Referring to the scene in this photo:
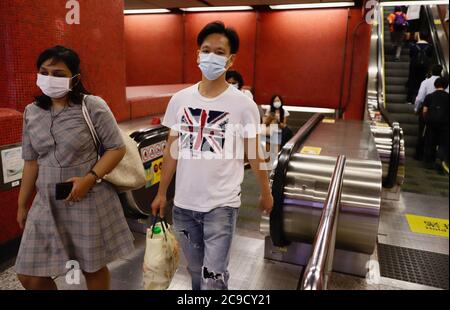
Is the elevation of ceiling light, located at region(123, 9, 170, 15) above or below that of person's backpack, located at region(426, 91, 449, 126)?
above

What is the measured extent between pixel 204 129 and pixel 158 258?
669mm

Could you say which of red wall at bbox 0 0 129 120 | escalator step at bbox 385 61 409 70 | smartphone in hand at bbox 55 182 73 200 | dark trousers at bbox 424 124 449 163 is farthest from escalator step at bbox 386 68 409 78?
smartphone in hand at bbox 55 182 73 200

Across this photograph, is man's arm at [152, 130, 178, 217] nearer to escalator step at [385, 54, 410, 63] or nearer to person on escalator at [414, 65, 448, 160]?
person on escalator at [414, 65, 448, 160]

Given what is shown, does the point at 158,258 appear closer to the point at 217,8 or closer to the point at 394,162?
the point at 394,162

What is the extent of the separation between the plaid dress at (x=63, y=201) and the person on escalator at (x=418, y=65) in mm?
8153

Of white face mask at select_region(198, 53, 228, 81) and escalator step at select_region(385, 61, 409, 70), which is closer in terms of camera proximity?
white face mask at select_region(198, 53, 228, 81)

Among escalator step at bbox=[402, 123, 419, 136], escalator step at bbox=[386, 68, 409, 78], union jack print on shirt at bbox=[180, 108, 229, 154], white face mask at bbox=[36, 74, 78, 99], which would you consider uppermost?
escalator step at bbox=[386, 68, 409, 78]

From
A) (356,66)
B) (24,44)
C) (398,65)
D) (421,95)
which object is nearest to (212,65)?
(24,44)

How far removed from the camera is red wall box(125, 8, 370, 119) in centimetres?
829

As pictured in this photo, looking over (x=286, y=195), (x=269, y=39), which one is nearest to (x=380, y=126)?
(x=286, y=195)

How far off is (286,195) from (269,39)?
22.0 feet

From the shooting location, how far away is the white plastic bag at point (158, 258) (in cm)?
179

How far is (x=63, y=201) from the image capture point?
1.83 metres

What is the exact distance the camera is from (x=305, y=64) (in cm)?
870
